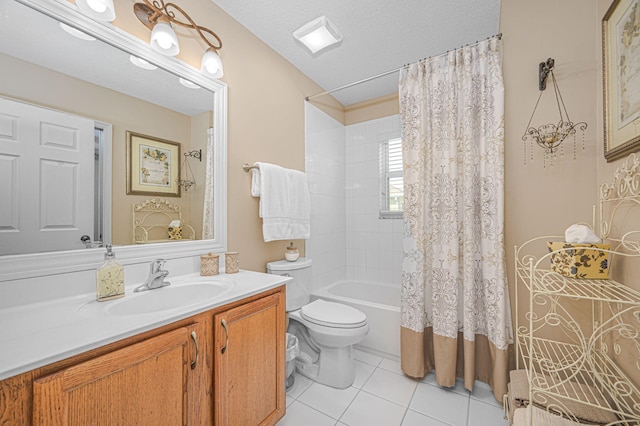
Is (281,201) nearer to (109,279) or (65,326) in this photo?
(109,279)

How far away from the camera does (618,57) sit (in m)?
1.00

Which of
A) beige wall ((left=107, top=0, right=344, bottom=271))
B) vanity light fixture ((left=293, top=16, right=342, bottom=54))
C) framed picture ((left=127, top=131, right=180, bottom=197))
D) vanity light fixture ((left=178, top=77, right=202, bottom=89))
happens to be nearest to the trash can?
beige wall ((left=107, top=0, right=344, bottom=271))

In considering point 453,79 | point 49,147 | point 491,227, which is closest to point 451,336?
point 491,227

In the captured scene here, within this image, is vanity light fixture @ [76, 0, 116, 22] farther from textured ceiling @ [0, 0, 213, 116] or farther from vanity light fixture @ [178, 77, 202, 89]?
vanity light fixture @ [178, 77, 202, 89]

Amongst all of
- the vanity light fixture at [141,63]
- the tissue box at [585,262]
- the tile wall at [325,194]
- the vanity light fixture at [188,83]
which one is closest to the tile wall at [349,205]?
the tile wall at [325,194]

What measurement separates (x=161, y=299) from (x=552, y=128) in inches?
84.8

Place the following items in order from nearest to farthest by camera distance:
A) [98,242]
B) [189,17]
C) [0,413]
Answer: [0,413]
[98,242]
[189,17]

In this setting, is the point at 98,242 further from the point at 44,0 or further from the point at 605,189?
the point at 605,189

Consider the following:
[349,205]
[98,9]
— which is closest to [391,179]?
[349,205]

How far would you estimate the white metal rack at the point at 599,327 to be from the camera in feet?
2.89

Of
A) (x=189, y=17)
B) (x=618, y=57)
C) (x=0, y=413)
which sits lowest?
(x=0, y=413)

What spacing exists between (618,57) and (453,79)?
0.83 meters

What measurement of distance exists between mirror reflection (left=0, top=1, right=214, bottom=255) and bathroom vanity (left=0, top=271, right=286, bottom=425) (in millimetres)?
305

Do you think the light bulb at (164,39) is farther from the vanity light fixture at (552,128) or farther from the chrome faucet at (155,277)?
the vanity light fixture at (552,128)
